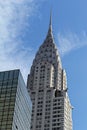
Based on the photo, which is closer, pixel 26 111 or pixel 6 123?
pixel 6 123

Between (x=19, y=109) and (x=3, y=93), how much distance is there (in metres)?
7.78

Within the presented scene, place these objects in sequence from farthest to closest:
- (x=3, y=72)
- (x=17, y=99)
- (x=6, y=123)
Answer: (x=3, y=72), (x=17, y=99), (x=6, y=123)

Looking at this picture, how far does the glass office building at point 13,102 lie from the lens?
12914cm

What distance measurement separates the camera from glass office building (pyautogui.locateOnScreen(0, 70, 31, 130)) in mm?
129137

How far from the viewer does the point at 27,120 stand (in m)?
150

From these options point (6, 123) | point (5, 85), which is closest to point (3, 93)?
point (5, 85)

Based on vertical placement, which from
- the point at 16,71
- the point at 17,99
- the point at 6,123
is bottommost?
the point at 6,123

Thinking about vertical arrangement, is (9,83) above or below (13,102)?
above

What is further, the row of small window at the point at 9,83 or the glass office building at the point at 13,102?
the row of small window at the point at 9,83

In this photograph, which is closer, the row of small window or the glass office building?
the glass office building

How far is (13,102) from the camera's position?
133 metres

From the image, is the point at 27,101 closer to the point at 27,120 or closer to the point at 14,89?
the point at 27,120

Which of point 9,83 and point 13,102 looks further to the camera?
point 9,83

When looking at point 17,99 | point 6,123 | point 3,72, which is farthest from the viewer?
point 3,72
